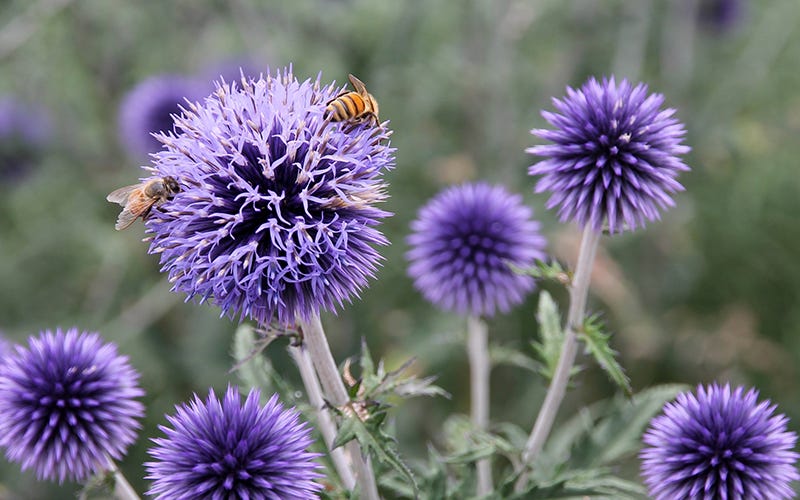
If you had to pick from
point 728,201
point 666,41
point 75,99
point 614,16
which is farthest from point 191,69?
point 728,201

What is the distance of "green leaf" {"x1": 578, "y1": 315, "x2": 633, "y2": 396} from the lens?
1.79 meters

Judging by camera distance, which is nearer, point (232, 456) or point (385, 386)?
point (232, 456)

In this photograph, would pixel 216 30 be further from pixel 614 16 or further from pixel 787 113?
pixel 787 113

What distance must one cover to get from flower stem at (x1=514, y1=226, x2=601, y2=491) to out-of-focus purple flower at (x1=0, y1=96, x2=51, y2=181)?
3897 mm

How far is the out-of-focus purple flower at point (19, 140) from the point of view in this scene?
479cm

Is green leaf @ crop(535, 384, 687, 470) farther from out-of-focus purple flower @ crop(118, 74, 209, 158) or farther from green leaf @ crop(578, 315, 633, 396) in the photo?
out-of-focus purple flower @ crop(118, 74, 209, 158)

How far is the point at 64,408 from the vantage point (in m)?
2.10

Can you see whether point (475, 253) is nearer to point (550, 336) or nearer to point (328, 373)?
point (550, 336)

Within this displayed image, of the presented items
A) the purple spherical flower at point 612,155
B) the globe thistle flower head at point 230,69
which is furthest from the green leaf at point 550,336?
the globe thistle flower head at point 230,69

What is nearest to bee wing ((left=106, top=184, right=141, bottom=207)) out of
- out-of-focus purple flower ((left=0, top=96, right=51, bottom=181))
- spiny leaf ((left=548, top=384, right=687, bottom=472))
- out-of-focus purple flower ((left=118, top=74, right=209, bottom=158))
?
spiny leaf ((left=548, top=384, right=687, bottom=472))

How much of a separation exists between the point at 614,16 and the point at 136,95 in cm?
284

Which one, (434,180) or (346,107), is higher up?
(434,180)

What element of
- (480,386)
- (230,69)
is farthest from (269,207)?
(230,69)

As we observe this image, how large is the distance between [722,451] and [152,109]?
353cm
